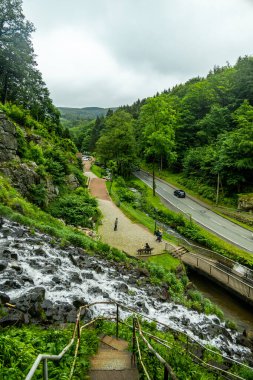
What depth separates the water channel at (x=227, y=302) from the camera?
17609 millimetres

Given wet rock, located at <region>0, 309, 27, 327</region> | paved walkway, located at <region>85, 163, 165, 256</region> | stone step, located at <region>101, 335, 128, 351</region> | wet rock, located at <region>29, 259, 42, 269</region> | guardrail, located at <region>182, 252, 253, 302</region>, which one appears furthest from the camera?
paved walkway, located at <region>85, 163, 165, 256</region>

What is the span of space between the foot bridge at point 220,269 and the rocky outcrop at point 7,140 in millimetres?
15044

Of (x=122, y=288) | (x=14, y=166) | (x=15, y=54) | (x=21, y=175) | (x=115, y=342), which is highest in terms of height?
(x=15, y=54)

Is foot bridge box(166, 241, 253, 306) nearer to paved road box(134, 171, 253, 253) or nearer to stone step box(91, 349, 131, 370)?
paved road box(134, 171, 253, 253)

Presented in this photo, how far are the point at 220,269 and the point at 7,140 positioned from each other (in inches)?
→ 783

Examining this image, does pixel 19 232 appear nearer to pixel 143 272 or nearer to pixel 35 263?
pixel 35 263

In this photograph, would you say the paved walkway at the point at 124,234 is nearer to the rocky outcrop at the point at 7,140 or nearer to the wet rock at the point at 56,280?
the wet rock at the point at 56,280

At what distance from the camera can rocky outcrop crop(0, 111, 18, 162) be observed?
24.3 metres

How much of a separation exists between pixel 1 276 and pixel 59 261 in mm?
3823

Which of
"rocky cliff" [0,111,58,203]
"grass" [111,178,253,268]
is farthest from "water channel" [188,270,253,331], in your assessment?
"rocky cliff" [0,111,58,203]

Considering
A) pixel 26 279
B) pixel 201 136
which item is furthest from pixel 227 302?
pixel 201 136

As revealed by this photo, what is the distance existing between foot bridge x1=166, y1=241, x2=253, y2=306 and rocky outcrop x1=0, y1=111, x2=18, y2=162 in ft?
49.4

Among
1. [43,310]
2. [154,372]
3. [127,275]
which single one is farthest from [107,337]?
[127,275]

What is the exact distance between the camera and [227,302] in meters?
19.7
